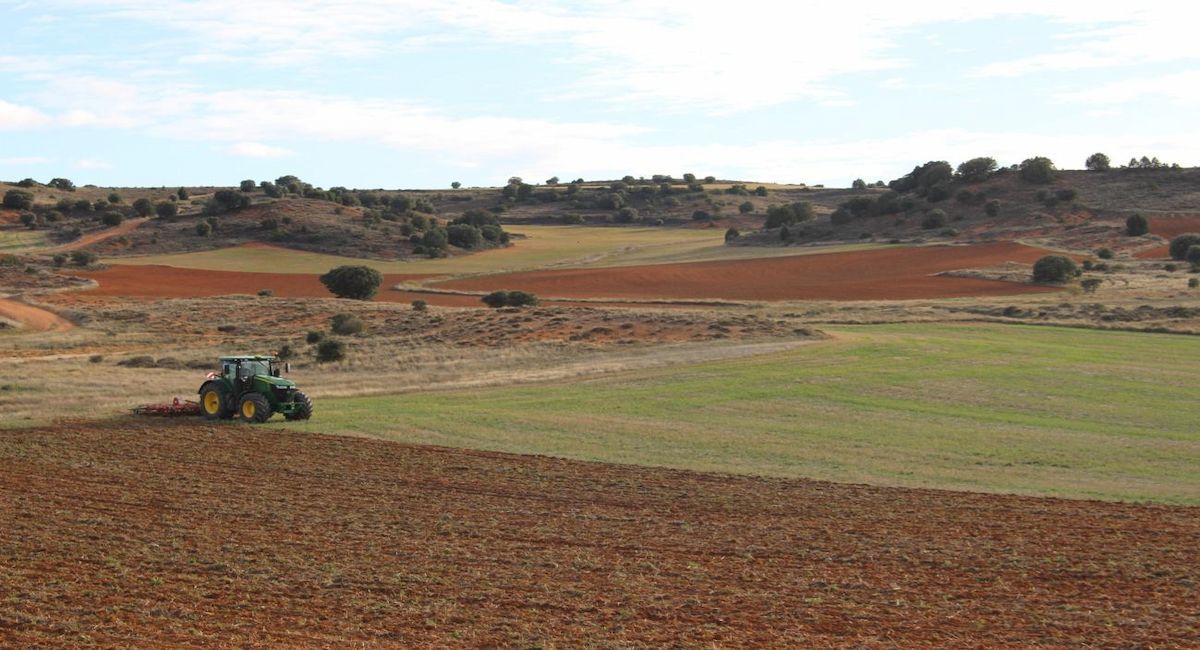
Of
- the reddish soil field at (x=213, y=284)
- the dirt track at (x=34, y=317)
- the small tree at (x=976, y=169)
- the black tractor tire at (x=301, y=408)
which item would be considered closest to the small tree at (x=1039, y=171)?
the small tree at (x=976, y=169)

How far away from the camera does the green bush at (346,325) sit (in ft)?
206

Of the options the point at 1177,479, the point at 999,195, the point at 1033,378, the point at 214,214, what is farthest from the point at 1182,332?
the point at 214,214

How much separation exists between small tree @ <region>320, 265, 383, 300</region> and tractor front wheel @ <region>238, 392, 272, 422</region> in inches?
1976

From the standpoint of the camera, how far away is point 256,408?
34469mm

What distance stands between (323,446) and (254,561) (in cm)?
1218

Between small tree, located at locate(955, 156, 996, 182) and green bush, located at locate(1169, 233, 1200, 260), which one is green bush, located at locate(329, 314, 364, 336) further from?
small tree, located at locate(955, 156, 996, 182)

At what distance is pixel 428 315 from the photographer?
66.3 meters

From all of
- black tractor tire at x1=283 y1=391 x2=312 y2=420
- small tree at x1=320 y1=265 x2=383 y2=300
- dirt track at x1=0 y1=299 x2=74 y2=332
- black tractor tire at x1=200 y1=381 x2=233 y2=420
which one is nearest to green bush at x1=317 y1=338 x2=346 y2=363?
black tractor tire at x1=200 y1=381 x2=233 y2=420

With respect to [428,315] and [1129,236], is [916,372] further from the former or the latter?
[1129,236]

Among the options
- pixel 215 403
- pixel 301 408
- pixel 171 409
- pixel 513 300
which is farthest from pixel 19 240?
pixel 301 408

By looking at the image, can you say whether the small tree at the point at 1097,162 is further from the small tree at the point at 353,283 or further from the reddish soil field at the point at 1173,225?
the small tree at the point at 353,283

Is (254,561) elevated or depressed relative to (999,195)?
depressed

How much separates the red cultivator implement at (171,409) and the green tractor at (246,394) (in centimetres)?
57

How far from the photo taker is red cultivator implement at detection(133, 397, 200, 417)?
35.5 metres
